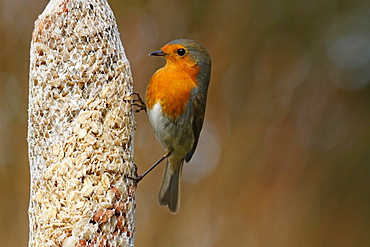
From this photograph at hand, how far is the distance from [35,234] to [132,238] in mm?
392

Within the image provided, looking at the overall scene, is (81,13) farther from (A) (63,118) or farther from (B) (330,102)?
(B) (330,102)

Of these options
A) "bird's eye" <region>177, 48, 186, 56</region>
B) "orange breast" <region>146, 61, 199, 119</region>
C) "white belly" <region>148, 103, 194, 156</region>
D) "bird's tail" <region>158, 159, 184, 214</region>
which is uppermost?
"bird's eye" <region>177, 48, 186, 56</region>

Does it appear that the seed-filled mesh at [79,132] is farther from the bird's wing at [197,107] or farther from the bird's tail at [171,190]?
the bird's tail at [171,190]

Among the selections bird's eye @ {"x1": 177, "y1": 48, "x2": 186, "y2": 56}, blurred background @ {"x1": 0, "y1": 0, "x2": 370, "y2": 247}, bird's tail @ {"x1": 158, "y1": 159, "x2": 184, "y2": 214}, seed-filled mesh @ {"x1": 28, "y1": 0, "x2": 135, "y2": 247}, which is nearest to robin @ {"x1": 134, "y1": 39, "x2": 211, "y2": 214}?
bird's eye @ {"x1": 177, "y1": 48, "x2": 186, "y2": 56}

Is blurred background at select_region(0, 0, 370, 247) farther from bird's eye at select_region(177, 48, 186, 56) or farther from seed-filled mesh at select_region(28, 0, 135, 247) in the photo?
seed-filled mesh at select_region(28, 0, 135, 247)

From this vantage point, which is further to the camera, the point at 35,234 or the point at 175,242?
the point at 175,242

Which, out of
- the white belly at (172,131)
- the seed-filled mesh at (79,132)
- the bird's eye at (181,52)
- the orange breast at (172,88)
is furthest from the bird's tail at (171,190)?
the seed-filled mesh at (79,132)

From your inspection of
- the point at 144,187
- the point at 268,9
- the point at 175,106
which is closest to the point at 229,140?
the point at 144,187

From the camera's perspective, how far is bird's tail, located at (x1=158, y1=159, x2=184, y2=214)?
3.14 metres

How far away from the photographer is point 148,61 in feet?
14.5

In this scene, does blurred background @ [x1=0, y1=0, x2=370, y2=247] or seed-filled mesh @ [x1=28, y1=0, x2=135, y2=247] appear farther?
blurred background @ [x1=0, y1=0, x2=370, y2=247]

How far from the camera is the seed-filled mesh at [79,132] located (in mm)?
1980

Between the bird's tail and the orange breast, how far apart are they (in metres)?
0.59

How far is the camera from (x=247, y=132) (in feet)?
14.6
